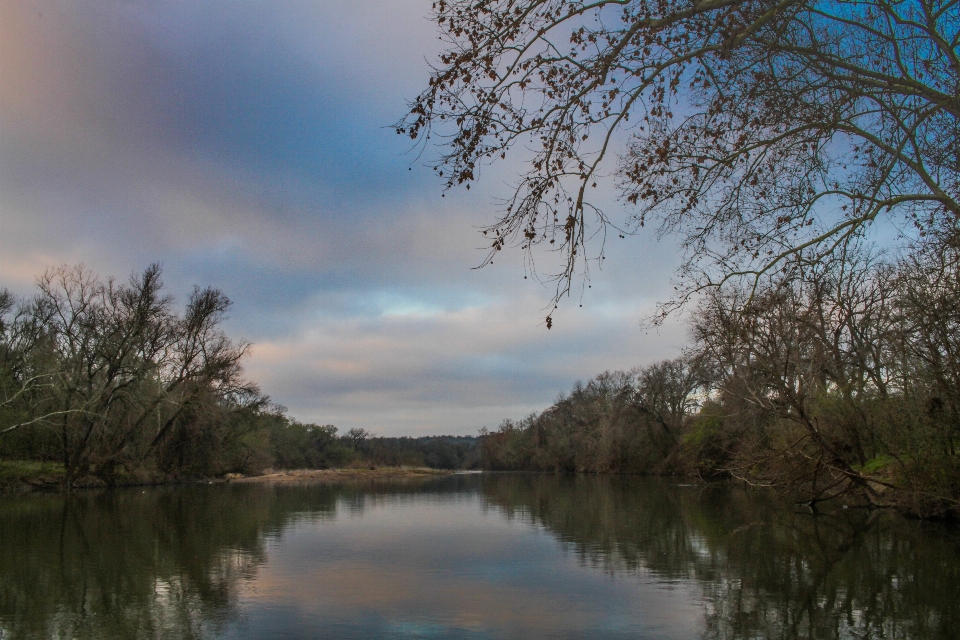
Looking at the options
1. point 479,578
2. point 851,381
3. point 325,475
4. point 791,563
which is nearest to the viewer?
point 479,578

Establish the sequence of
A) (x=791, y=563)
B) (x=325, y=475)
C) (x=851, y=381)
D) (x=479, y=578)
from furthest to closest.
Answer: (x=325, y=475)
(x=851, y=381)
(x=791, y=563)
(x=479, y=578)

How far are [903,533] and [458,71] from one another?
1363 centimetres

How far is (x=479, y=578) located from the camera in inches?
399

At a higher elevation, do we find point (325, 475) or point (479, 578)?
point (479, 578)

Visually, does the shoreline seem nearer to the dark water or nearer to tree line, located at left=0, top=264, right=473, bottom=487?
tree line, located at left=0, top=264, right=473, bottom=487

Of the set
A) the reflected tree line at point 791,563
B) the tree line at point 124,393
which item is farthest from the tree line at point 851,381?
the tree line at point 124,393

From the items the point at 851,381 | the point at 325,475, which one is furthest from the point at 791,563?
the point at 325,475

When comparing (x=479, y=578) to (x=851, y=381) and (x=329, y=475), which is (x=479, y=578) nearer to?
(x=851, y=381)

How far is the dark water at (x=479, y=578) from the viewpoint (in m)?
7.19

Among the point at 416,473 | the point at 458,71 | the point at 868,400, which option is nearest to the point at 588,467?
the point at 416,473

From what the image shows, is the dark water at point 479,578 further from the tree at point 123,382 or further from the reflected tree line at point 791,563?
the tree at point 123,382

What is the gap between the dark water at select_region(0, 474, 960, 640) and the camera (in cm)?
719

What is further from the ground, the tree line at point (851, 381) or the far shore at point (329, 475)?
the tree line at point (851, 381)

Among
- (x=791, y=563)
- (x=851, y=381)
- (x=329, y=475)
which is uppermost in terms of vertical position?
(x=851, y=381)
